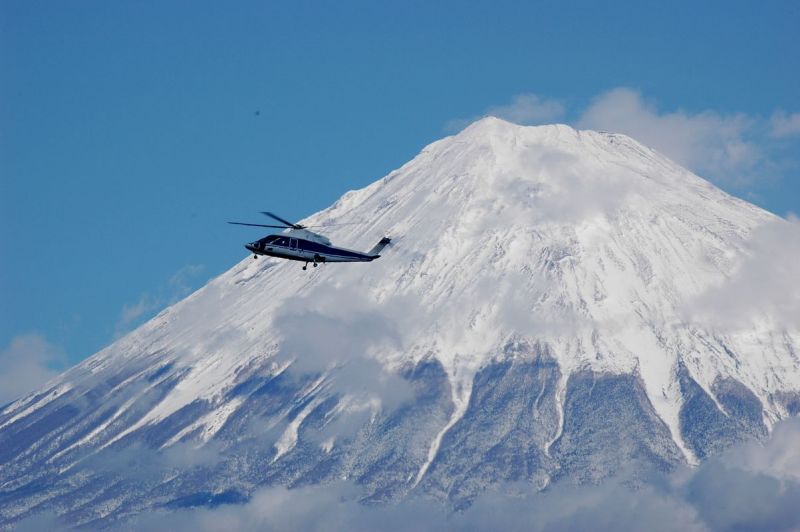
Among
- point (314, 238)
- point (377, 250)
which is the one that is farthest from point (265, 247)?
point (377, 250)

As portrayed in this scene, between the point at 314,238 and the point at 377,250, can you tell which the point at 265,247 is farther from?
the point at 377,250

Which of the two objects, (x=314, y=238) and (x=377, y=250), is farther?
(x=377, y=250)

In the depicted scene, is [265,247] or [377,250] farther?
[377,250]
